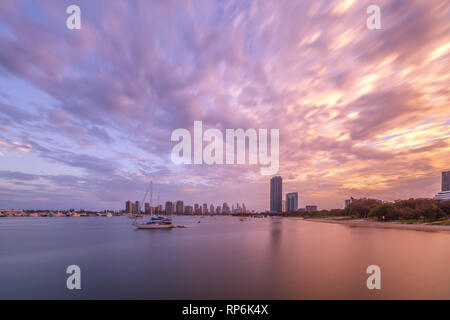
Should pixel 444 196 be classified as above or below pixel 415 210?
above

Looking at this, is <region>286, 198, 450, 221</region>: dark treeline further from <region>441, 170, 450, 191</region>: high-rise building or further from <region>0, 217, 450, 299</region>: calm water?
<region>441, 170, 450, 191</region>: high-rise building

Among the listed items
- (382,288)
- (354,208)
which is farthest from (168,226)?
(354,208)

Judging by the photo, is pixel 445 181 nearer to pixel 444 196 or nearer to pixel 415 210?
pixel 444 196

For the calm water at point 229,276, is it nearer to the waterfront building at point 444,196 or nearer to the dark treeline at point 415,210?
the dark treeline at point 415,210

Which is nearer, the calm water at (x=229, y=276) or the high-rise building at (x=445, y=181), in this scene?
the calm water at (x=229, y=276)

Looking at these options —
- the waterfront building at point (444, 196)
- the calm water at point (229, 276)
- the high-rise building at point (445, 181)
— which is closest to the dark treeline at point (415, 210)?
the calm water at point (229, 276)

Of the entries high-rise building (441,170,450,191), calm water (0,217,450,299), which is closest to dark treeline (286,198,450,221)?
calm water (0,217,450,299)

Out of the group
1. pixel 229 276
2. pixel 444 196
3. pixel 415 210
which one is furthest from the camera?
pixel 444 196

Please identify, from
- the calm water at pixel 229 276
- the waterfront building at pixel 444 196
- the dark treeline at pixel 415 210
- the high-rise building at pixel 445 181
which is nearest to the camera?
the calm water at pixel 229 276

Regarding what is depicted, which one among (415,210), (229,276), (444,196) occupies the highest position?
(444,196)

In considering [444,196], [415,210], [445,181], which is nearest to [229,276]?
[415,210]
